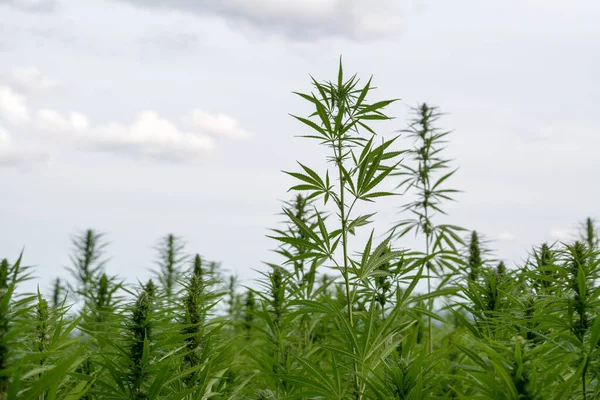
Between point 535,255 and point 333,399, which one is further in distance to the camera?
point 535,255

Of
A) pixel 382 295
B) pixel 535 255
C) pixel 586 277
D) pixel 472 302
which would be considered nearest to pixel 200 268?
pixel 382 295

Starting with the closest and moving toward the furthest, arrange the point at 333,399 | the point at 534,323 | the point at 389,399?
the point at 389,399, the point at 333,399, the point at 534,323

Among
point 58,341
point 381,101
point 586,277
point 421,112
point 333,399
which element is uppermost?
point 421,112

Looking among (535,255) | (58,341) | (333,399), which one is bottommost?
(333,399)

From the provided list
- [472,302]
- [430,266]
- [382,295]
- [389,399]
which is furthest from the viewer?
[430,266]

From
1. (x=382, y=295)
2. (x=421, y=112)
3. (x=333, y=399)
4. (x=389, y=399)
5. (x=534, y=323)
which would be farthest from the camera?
(x=421, y=112)

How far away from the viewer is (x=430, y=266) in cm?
500

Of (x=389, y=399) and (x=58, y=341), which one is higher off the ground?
(x=58, y=341)

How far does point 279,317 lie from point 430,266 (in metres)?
1.68

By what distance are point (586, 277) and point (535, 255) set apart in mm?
1114

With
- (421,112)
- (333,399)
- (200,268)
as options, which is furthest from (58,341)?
(421,112)

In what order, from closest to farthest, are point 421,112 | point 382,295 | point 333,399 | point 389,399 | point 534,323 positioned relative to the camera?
1. point 389,399
2. point 333,399
3. point 534,323
4. point 382,295
5. point 421,112

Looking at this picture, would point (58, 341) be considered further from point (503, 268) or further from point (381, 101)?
point (503, 268)

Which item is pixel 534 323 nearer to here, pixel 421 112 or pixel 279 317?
pixel 279 317
